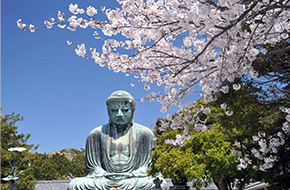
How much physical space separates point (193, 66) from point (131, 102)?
17.6 ft

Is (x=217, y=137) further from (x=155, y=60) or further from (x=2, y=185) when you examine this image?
(x=2, y=185)

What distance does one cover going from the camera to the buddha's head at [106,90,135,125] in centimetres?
1073

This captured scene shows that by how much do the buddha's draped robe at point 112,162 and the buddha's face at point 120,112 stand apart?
0.43m

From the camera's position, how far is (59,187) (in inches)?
1072

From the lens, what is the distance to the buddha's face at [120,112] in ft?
35.1

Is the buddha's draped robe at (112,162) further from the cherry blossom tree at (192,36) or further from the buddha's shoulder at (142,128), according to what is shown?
the cherry blossom tree at (192,36)

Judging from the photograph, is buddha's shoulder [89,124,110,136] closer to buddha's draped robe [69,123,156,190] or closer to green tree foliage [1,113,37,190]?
buddha's draped robe [69,123,156,190]

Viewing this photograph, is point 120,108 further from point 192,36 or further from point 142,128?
point 192,36

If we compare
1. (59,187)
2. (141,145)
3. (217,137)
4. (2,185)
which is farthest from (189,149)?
(59,187)

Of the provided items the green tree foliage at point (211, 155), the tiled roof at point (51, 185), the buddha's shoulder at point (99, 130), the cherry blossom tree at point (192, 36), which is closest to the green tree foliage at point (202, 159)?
the green tree foliage at point (211, 155)

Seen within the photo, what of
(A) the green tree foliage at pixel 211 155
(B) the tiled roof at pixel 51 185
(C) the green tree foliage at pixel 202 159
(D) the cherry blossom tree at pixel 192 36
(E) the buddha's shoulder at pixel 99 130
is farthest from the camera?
(B) the tiled roof at pixel 51 185

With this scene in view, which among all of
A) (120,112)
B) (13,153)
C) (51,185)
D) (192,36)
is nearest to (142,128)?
(120,112)

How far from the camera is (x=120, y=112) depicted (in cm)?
1067

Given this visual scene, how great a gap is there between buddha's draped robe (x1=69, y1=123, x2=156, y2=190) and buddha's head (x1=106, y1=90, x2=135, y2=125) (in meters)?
0.46
